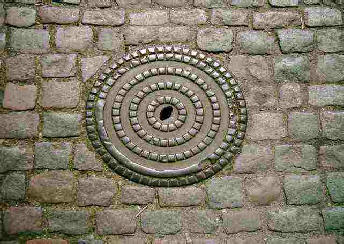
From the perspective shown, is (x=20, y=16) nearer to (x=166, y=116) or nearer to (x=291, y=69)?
(x=166, y=116)

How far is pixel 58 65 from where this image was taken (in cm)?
272

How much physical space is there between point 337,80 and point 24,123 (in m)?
2.38

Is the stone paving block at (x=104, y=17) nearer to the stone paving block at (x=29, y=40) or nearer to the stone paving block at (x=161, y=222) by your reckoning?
the stone paving block at (x=29, y=40)

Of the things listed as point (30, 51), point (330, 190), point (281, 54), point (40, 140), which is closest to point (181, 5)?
point (281, 54)

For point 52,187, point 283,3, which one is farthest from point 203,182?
point 283,3

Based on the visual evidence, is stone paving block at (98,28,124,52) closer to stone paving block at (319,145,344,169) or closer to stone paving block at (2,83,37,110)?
stone paving block at (2,83,37,110)

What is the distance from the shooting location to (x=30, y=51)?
2.73m

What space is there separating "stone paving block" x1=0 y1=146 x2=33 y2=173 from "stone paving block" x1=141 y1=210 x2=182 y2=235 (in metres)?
0.90

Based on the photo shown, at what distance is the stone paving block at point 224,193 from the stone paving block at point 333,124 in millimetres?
770

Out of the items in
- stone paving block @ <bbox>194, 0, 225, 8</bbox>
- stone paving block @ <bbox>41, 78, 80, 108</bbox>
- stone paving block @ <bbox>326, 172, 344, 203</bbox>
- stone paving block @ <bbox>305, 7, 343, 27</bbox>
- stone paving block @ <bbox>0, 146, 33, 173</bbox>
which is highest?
stone paving block @ <bbox>194, 0, 225, 8</bbox>

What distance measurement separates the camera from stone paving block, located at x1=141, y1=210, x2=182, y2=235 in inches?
99.3

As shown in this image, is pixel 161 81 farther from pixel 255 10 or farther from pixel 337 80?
pixel 337 80

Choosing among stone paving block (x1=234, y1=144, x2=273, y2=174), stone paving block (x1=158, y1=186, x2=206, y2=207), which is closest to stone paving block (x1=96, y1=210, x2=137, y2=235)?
stone paving block (x1=158, y1=186, x2=206, y2=207)

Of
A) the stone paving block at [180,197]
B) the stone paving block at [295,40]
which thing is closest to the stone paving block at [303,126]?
the stone paving block at [295,40]
